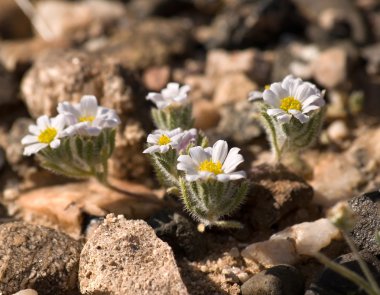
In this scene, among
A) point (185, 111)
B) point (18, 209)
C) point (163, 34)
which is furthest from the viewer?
point (163, 34)

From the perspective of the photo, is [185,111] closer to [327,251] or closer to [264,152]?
[264,152]

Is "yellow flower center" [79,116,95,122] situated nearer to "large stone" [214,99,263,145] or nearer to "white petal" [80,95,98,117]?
"white petal" [80,95,98,117]

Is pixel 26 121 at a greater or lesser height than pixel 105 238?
lesser

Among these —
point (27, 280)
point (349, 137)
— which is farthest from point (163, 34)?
point (27, 280)

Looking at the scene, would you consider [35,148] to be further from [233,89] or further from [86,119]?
[233,89]

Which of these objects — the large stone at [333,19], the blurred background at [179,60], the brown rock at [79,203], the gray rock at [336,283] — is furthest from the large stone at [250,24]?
the gray rock at [336,283]

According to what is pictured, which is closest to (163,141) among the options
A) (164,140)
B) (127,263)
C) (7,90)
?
(164,140)

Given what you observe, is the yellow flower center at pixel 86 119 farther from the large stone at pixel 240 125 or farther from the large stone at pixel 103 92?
the large stone at pixel 240 125
